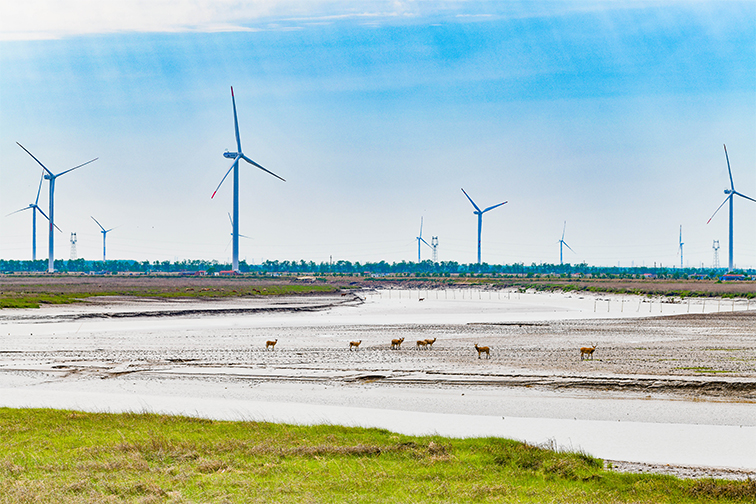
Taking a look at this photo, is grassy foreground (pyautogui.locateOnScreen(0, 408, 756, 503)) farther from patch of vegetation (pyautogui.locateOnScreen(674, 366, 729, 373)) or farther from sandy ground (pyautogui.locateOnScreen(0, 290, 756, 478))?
patch of vegetation (pyautogui.locateOnScreen(674, 366, 729, 373))

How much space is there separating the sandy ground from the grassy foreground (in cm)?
221

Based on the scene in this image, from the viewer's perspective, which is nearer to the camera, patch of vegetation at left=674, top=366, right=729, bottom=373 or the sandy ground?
the sandy ground

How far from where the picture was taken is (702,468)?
17031mm

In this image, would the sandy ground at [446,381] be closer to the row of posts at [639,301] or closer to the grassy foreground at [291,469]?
the grassy foreground at [291,469]

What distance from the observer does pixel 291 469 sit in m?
15.6

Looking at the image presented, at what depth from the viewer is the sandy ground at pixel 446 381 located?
21.6 m

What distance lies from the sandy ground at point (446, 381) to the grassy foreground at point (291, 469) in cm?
221

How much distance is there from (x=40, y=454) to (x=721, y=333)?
48.7 meters

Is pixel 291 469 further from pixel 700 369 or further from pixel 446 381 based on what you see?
pixel 700 369

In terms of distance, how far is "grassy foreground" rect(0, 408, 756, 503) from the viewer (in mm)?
13773

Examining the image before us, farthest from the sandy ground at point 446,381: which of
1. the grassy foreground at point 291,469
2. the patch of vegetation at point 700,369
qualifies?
the grassy foreground at point 291,469

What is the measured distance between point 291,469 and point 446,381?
51.2 feet

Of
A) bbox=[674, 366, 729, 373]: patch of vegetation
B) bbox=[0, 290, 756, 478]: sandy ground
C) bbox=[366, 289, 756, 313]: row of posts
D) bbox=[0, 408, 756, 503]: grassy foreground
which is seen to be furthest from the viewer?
bbox=[366, 289, 756, 313]: row of posts

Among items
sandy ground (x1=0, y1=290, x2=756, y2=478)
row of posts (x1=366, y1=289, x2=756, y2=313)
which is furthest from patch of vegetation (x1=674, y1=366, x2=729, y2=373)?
row of posts (x1=366, y1=289, x2=756, y2=313)
